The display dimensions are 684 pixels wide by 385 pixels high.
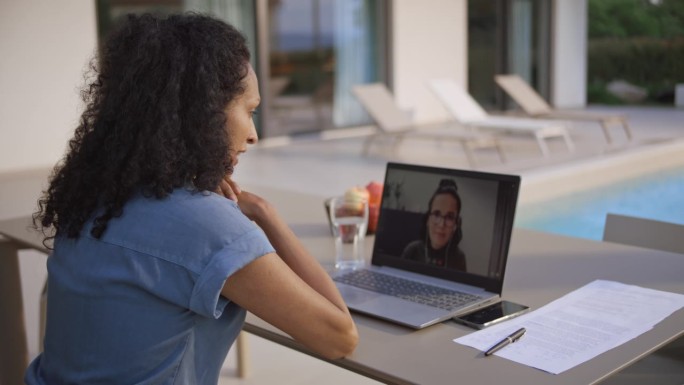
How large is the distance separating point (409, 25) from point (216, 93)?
10.8m

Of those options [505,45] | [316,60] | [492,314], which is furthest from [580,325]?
[505,45]

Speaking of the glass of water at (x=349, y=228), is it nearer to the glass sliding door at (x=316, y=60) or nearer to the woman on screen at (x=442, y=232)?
the woman on screen at (x=442, y=232)

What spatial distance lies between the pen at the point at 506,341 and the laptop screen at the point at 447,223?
0.26 meters

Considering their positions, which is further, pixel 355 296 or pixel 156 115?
pixel 355 296

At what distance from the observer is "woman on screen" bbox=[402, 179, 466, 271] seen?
1.84 metres

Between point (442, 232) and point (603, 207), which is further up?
point (442, 232)

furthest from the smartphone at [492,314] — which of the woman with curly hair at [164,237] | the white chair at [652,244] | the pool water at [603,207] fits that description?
the pool water at [603,207]

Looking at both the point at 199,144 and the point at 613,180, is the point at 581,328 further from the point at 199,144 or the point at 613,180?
Answer: the point at 613,180

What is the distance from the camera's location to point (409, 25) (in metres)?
11.9

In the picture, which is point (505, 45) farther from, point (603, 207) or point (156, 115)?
point (156, 115)

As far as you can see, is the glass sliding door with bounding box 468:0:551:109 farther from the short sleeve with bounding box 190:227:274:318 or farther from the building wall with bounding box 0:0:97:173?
the short sleeve with bounding box 190:227:274:318

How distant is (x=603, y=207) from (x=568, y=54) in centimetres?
887

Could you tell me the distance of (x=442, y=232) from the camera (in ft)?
6.16

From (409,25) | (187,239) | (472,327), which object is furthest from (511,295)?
(409,25)
